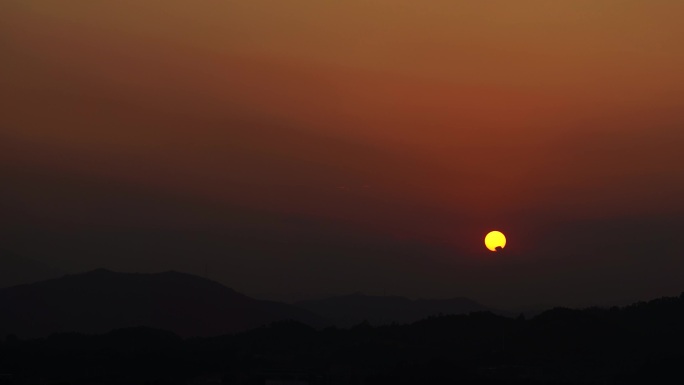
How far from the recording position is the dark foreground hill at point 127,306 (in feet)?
392

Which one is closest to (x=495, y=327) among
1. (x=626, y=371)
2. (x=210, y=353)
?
(x=626, y=371)

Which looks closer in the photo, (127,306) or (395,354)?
(395,354)

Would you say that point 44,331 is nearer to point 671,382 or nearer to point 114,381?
point 114,381

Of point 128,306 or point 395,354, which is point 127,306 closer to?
point 128,306

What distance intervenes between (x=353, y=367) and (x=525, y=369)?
11.7 metres

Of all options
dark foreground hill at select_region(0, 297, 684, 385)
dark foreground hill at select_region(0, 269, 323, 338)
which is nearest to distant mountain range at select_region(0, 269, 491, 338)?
dark foreground hill at select_region(0, 269, 323, 338)

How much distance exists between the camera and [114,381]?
194 feet

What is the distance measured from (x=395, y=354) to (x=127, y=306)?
64.9 meters

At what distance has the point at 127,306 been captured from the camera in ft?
417

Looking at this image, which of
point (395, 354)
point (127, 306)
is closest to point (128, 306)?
point (127, 306)

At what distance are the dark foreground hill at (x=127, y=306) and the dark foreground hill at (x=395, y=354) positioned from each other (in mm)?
38838

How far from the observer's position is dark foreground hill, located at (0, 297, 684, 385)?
59.5 m

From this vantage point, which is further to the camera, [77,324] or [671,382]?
[77,324]

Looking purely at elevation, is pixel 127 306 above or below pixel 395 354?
above
